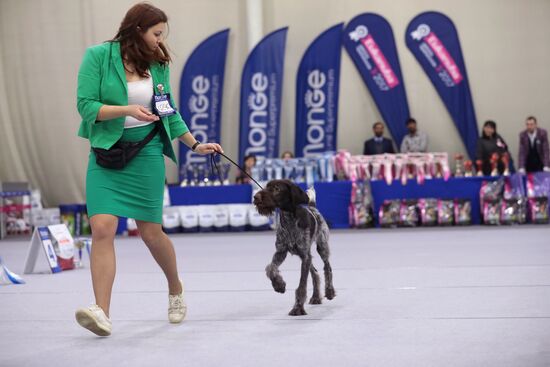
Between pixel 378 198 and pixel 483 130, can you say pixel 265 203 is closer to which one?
pixel 378 198

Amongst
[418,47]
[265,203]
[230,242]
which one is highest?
[418,47]

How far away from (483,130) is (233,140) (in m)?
3.75

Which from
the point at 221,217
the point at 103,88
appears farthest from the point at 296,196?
the point at 221,217

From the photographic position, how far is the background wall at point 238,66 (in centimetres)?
1197

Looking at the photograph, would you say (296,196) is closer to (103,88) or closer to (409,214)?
(103,88)

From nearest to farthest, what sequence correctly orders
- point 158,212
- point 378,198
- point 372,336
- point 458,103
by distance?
point 372,336 < point 158,212 < point 378,198 < point 458,103

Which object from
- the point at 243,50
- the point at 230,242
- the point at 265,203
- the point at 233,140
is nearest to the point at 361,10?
the point at 243,50

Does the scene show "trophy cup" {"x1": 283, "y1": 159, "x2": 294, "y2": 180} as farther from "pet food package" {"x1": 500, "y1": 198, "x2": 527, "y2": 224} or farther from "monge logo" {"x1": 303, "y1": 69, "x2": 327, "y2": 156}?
"pet food package" {"x1": 500, "y1": 198, "x2": 527, "y2": 224}

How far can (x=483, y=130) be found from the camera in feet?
36.2

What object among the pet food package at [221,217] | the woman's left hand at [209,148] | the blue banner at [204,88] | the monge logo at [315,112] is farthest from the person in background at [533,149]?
the woman's left hand at [209,148]

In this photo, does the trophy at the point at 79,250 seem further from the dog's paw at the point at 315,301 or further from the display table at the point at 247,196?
the display table at the point at 247,196

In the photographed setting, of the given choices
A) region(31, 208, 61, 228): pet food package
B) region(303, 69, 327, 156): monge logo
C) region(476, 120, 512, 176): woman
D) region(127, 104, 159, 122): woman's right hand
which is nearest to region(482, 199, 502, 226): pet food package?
region(476, 120, 512, 176): woman

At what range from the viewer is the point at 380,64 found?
40.0 ft

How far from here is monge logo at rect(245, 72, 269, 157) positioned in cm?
1203
